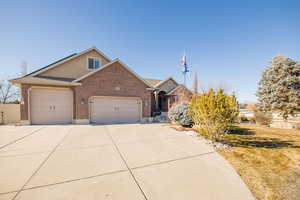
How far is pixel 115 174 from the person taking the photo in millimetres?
2980

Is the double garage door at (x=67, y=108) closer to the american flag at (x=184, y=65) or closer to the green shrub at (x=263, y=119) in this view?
the american flag at (x=184, y=65)

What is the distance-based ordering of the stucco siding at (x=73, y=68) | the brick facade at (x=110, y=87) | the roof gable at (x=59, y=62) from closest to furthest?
the brick facade at (x=110, y=87), the roof gable at (x=59, y=62), the stucco siding at (x=73, y=68)

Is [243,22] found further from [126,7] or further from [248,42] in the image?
[126,7]

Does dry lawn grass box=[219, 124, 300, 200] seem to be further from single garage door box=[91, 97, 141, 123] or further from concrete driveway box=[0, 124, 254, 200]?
single garage door box=[91, 97, 141, 123]

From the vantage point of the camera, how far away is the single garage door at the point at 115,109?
37.3 ft

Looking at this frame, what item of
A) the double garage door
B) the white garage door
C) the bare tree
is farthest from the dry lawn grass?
the bare tree

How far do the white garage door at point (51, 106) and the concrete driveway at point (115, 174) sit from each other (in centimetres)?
642

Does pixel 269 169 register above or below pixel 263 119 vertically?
above

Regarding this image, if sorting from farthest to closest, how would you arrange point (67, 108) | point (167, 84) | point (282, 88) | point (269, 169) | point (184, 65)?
point (167, 84) → point (184, 65) → point (282, 88) → point (67, 108) → point (269, 169)

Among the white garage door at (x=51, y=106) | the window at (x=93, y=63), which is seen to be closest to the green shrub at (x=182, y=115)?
the white garage door at (x=51, y=106)

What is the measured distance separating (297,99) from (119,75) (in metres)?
20.5

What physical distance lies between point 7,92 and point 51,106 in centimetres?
1882

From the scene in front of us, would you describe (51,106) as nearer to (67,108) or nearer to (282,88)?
(67,108)

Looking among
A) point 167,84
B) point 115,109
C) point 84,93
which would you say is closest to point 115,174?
point 115,109
